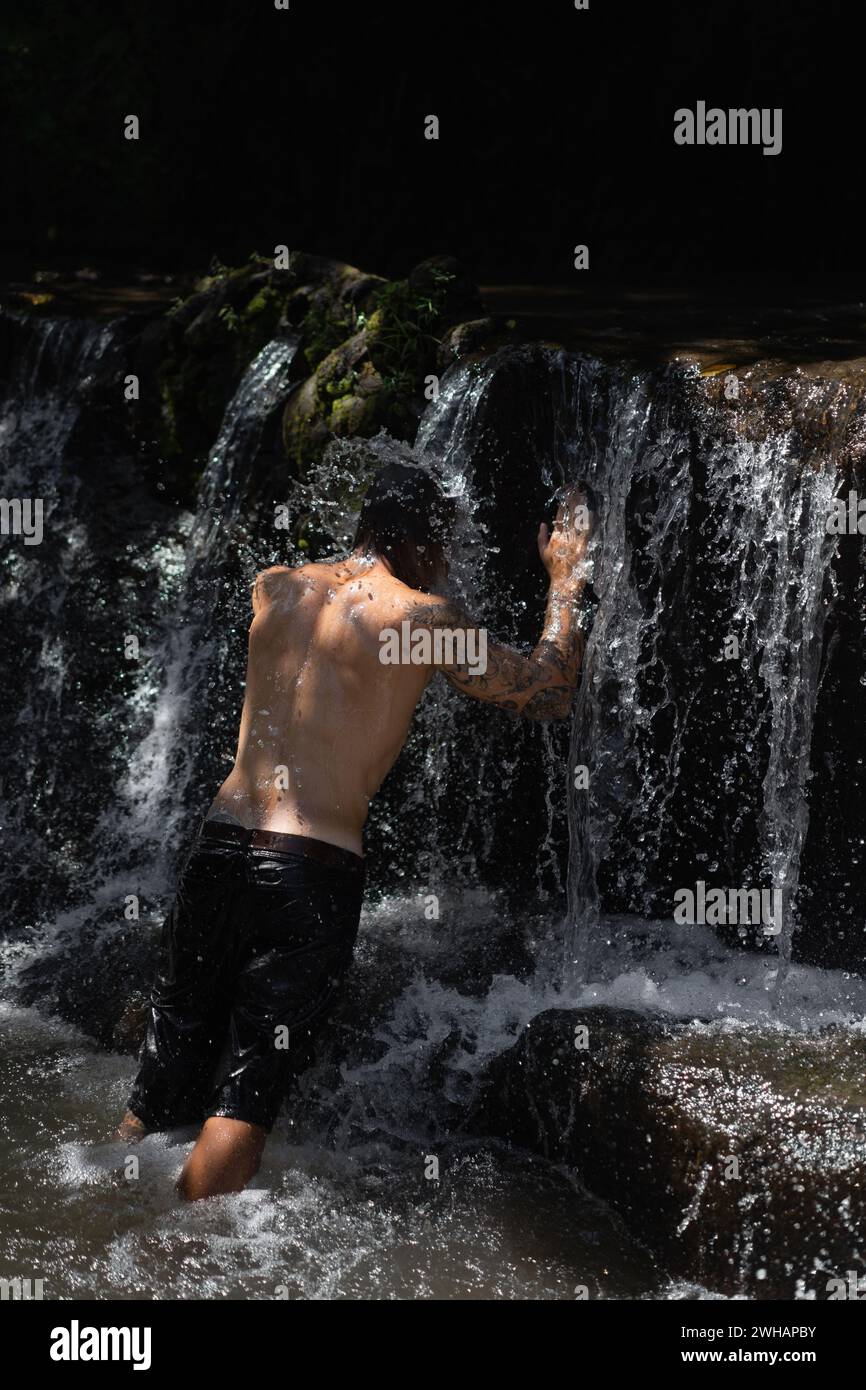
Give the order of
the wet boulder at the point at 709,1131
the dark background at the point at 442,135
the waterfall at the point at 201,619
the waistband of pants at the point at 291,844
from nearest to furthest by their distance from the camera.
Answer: the wet boulder at the point at 709,1131
the waistband of pants at the point at 291,844
the waterfall at the point at 201,619
the dark background at the point at 442,135

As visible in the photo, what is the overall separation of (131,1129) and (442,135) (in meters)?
8.14

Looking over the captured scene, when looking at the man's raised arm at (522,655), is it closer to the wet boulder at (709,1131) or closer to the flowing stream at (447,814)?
the flowing stream at (447,814)

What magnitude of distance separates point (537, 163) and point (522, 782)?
6.06m

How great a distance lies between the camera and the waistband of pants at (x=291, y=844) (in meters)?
3.98

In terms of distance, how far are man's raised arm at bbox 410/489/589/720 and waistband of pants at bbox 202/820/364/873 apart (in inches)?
22.7

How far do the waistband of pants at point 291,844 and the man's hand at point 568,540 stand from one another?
118cm

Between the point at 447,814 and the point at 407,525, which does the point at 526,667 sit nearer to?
the point at 407,525

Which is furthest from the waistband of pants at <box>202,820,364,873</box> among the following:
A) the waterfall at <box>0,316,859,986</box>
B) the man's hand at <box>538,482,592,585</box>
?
the waterfall at <box>0,316,859,986</box>

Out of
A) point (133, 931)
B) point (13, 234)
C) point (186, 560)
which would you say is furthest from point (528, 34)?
point (133, 931)

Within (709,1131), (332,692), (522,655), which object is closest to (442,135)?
(522,655)

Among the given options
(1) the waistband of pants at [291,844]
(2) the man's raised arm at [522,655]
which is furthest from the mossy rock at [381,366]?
(1) the waistband of pants at [291,844]

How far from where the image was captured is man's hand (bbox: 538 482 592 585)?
475cm

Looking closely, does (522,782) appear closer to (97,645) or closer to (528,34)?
(97,645)

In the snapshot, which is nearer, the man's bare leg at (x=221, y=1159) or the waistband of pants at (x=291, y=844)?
the man's bare leg at (x=221, y=1159)
